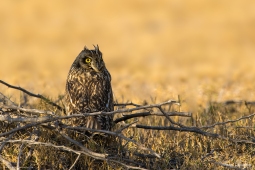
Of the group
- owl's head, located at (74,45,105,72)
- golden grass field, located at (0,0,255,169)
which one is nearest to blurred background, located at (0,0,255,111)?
golden grass field, located at (0,0,255,169)

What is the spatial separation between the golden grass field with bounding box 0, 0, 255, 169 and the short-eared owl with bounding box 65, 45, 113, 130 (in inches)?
113

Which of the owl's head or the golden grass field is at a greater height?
the golden grass field

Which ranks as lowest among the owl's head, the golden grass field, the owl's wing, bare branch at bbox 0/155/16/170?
bare branch at bbox 0/155/16/170

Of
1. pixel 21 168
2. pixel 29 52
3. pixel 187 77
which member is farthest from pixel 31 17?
pixel 21 168

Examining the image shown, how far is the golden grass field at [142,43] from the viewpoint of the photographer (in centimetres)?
1310

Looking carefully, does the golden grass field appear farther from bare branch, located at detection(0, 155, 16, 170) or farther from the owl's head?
bare branch, located at detection(0, 155, 16, 170)

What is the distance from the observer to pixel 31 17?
2886 cm

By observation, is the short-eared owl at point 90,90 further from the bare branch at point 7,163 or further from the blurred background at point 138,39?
the blurred background at point 138,39

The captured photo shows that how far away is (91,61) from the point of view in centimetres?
746

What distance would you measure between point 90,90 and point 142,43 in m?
17.6

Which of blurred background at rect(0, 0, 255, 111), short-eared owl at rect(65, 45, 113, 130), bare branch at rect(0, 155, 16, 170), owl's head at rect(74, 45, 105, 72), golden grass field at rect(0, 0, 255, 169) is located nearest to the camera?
bare branch at rect(0, 155, 16, 170)

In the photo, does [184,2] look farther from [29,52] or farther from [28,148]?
[28,148]

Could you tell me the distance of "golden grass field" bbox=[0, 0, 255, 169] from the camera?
13.1m

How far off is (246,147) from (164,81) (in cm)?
648
